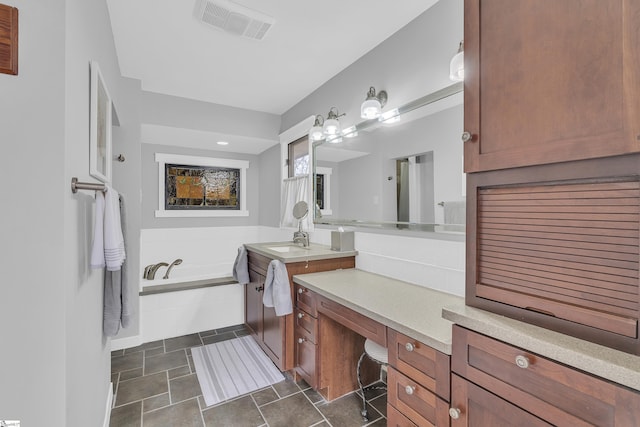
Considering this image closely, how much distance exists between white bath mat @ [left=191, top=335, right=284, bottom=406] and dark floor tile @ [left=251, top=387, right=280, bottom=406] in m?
0.06

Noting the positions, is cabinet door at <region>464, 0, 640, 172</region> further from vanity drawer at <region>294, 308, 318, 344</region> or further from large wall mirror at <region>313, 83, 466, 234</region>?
vanity drawer at <region>294, 308, 318, 344</region>

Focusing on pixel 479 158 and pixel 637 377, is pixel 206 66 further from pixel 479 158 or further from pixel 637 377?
pixel 637 377

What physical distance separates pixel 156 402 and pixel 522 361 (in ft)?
7.74

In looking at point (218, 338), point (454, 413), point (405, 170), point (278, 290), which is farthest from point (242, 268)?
point (454, 413)

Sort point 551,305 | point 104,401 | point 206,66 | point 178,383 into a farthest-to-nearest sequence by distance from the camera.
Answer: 1. point 206,66
2. point 178,383
3. point 104,401
4. point 551,305

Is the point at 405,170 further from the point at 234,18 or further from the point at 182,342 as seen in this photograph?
the point at 182,342

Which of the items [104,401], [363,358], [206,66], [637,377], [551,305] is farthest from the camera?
[206,66]

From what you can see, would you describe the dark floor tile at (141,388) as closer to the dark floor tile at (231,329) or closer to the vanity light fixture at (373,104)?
the dark floor tile at (231,329)

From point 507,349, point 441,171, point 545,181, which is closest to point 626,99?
point 545,181

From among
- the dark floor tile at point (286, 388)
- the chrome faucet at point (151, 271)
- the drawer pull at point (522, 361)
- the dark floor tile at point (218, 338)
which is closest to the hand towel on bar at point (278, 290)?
the dark floor tile at point (286, 388)

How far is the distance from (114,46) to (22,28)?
5.77 feet

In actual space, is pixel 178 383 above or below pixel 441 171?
below

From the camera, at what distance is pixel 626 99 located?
68 centimetres

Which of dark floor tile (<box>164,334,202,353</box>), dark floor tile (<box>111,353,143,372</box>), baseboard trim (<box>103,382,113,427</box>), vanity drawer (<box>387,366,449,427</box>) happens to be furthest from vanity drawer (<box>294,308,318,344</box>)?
dark floor tile (<box>111,353,143,372</box>)
